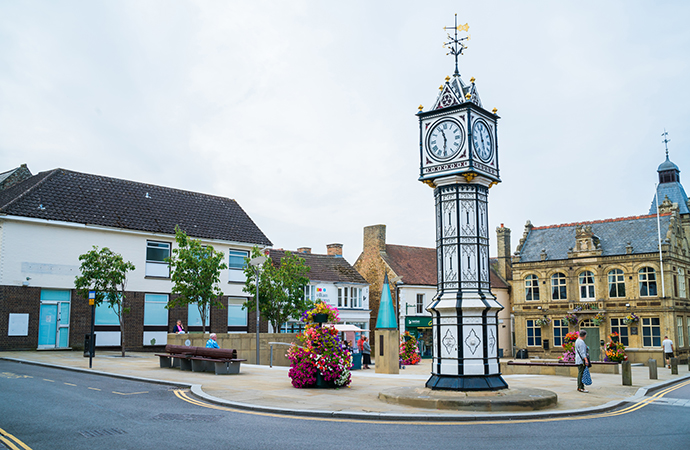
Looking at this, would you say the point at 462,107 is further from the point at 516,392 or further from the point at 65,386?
the point at 65,386

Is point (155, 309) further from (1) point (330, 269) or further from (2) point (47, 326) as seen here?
(1) point (330, 269)

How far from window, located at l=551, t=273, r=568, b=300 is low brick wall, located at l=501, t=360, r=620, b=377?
2351cm

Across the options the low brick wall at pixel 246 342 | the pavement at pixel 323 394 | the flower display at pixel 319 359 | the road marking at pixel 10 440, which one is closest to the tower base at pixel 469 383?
the pavement at pixel 323 394

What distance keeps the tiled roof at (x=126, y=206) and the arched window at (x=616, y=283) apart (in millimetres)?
25927

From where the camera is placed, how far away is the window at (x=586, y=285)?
150ft

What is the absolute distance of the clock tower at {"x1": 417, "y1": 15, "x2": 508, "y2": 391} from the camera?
42.7 feet

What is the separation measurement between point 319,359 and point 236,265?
24.0 meters

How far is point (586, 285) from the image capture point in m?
45.9

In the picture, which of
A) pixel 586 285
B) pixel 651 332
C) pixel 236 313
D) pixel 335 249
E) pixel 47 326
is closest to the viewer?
pixel 47 326

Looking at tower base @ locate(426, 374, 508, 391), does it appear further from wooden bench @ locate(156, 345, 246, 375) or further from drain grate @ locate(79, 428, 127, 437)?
wooden bench @ locate(156, 345, 246, 375)

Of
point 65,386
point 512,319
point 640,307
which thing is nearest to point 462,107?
point 65,386

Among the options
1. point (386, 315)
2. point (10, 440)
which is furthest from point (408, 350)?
point (10, 440)

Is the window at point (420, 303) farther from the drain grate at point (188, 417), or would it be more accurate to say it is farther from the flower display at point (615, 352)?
the drain grate at point (188, 417)

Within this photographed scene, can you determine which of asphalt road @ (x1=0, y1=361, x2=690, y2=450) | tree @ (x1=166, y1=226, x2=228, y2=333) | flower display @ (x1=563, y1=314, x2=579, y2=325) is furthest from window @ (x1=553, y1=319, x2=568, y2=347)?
asphalt road @ (x1=0, y1=361, x2=690, y2=450)
